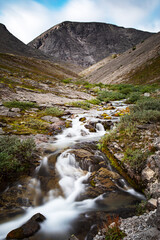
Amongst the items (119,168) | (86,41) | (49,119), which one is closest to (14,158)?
(119,168)

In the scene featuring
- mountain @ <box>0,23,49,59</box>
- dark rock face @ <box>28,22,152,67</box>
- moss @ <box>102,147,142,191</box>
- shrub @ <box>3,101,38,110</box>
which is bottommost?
moss @ <box>102,147,142,191</box>

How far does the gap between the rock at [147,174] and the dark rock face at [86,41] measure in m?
140

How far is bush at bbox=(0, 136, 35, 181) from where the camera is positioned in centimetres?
447

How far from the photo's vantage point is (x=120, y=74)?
1430 inches

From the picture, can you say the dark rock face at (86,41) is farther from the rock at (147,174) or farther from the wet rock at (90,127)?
the rock at (147,174)

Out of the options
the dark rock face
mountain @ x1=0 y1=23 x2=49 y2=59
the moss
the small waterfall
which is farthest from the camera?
the dark rock face

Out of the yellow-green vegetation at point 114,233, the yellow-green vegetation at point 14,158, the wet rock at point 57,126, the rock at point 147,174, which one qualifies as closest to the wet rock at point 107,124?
the wet rock at point 57,126

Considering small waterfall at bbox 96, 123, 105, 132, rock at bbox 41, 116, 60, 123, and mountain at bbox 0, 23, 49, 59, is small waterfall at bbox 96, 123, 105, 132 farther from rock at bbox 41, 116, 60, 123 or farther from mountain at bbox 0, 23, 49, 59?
mountain at bbox 0, 23, 49, 59

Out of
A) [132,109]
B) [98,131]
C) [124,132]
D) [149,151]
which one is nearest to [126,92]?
[132,109]

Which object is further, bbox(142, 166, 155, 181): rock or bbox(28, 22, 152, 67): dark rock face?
bbox(28, 22, 152, 67): dark rock face

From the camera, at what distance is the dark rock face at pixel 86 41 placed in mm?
139875

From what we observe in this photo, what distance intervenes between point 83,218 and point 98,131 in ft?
18.9

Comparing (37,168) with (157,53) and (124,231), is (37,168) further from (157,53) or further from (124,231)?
(157,53)

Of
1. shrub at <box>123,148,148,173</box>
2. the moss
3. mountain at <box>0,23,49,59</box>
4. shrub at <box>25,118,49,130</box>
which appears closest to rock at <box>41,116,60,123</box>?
shrub at <box>25,118,49,130</box>
